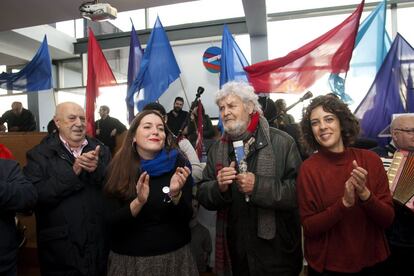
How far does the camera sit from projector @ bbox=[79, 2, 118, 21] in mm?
5277

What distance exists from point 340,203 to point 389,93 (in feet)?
7.45

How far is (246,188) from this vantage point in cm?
196

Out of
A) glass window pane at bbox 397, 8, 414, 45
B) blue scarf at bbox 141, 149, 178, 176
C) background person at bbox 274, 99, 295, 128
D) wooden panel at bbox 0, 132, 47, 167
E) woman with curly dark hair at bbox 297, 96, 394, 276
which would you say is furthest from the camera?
glass window pane at bbox 397, 8, 414, 45

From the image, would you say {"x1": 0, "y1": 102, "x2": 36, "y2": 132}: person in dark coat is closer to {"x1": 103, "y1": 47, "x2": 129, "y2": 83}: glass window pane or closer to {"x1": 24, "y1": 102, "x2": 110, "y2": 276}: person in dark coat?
{"x1": 103, "y1": 47, "x2": 129, "y2": 83}: glass window pane

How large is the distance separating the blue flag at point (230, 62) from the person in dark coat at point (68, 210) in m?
2.77

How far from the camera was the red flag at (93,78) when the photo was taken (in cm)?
433

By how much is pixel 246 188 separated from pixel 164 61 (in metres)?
3.27

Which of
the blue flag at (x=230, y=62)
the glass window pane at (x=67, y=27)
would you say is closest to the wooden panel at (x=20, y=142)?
the blue flag at (x=230, y=62)

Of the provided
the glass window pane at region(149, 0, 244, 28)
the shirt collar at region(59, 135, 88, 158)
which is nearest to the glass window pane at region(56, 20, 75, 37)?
the glass window pane at region(149, 0, 244, 28)

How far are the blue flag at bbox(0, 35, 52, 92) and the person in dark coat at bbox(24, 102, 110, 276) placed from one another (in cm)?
419

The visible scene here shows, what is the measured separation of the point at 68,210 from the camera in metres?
2.17

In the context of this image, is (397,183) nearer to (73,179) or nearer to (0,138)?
(73,179)

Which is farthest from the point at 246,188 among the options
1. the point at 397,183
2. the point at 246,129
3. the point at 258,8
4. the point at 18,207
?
the point at 258,8

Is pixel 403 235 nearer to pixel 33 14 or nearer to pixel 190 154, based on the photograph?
pixel 190 154
